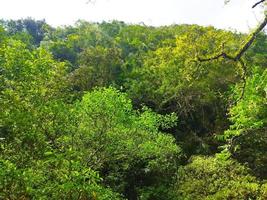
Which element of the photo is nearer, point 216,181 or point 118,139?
point 118,139

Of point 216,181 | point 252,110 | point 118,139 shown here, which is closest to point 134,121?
point 118,139

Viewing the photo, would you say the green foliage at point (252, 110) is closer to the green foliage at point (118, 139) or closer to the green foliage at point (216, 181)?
the green foliage at point (216, 181)

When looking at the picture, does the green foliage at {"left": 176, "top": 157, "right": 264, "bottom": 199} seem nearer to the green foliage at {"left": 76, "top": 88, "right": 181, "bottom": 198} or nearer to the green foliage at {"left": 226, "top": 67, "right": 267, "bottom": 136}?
the green foliage at {"left": 76, "top": 88, "right": 181, "bottom": 198}

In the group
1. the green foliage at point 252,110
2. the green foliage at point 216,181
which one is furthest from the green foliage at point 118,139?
the green foliage at point 252,110

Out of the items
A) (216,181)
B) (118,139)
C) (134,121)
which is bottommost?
(216,181)

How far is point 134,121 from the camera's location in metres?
16.3

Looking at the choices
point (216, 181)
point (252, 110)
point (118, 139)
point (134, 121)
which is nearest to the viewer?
point (118, 139)

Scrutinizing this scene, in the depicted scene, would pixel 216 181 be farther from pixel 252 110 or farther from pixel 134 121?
pixel 134 121

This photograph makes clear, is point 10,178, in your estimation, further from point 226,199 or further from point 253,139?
point 253,139

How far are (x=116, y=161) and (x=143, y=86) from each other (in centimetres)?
801

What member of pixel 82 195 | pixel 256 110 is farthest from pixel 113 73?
pixel 82 195

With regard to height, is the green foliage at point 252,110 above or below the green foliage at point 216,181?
above

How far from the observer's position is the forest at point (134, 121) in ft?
34.0

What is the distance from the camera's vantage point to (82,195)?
38.2 ft
